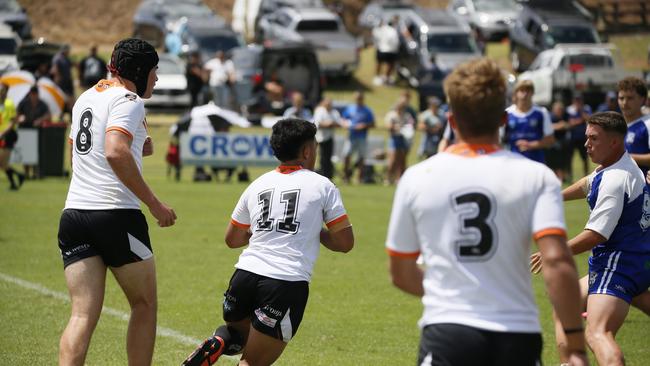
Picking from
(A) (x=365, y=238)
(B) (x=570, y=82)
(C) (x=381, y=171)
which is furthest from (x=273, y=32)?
(A) (x=365, y=238)

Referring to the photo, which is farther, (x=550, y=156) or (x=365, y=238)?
(x=550, y=156)

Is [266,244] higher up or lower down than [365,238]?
higher up

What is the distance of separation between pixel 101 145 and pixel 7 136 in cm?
1568

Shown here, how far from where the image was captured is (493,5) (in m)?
47.6

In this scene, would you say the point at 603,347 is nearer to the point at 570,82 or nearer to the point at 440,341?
the point at 440,341

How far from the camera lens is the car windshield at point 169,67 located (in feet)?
113

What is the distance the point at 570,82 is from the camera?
3500 cm

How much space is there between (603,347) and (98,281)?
289 cm

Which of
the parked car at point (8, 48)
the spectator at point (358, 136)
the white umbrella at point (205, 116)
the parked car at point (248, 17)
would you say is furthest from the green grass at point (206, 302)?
the parked car at point (248, 17)

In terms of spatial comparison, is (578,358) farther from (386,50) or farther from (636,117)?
(386,50)

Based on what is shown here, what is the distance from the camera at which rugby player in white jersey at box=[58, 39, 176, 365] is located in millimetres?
5898

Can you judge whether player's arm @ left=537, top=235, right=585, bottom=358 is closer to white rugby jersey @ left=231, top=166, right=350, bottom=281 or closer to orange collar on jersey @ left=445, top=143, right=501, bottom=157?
orange collar on jersey @ left=445, top=143, right=501, bottom=157

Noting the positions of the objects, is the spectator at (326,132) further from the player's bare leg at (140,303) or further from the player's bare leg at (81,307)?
the player's bare leg at (81,307)

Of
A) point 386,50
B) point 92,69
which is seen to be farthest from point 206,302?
point 386,50
